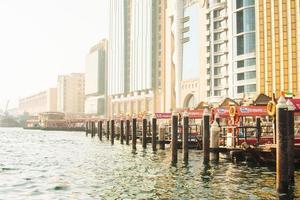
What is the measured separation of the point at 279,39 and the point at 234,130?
6177 centimetres

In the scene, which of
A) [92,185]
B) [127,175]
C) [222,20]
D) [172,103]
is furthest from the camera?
[172,103]

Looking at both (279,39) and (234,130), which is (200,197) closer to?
(234,130)

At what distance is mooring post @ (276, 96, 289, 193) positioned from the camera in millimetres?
20141

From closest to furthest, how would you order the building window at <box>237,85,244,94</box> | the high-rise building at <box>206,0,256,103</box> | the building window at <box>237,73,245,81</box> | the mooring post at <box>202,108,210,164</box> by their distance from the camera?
the mooring post at <box>202,108,210,164</box>
the high-rise building at <box>206,0,256,103</box>
the building window at <box>237,85,244,94</box>
the building window at <box>237,73,245,81</box>

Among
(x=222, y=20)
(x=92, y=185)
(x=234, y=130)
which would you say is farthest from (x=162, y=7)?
(x=92, y=185)

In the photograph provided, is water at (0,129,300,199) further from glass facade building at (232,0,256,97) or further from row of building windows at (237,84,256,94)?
glass facade building at (232,0,256,97)

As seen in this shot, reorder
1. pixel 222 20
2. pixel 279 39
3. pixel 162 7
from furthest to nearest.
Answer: pixel 162 7
pixel 222 20
pixel 279 39

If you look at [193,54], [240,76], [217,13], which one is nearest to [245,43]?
[240,76]

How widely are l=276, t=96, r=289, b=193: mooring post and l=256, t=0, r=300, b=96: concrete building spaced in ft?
231

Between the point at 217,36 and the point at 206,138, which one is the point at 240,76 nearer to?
the point at 217,36

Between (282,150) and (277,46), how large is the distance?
77307 mm

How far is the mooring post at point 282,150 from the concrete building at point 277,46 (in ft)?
231

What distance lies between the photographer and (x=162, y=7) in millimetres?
176875

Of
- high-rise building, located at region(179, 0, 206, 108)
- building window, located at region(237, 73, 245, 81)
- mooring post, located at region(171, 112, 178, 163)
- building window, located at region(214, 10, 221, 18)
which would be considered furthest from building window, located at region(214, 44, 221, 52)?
mooring post, located at region(171, 112, 178, 163)
